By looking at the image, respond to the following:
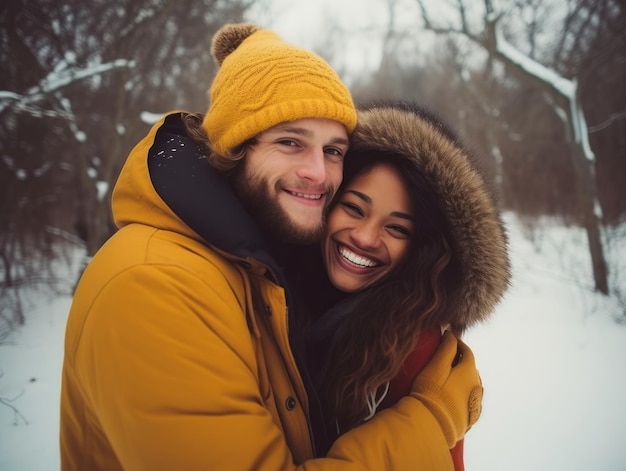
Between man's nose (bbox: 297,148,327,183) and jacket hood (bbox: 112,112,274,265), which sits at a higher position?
man's nose (bbox: 297,148,327,183)

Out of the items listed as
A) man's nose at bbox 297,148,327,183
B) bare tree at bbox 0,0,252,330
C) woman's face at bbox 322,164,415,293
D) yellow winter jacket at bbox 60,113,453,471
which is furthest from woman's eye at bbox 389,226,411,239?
bare tree at bbox 0,0,252,330

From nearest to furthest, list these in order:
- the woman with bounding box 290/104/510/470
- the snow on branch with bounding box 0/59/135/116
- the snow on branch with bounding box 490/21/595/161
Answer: the woman with bounding box 290/104/510/470 → the snow on branch with bounding box 0/59/135/116 → the snow on branch with bounding box 490/21/595/161

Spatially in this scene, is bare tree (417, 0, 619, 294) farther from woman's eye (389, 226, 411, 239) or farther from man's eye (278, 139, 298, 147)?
man's eye (278, 139, 298, 147)

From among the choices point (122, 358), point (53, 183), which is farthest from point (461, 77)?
point (122, 358)

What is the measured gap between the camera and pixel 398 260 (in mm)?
1916

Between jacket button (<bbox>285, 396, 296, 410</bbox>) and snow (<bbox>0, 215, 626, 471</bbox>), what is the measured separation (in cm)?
140

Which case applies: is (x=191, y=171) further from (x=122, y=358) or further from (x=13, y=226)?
(x=13, y=226)

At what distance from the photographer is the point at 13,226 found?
530 centimetres

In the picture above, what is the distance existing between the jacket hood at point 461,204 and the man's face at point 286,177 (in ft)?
1.37

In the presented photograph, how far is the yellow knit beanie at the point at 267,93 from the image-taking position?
1482 millimetres

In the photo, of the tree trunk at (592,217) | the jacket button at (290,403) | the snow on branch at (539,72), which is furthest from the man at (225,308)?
the tree trunk at (592,217)

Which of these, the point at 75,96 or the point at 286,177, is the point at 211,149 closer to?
the point at 286,177

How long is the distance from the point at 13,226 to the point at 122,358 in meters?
6.12

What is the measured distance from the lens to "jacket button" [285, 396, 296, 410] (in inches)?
48.8
